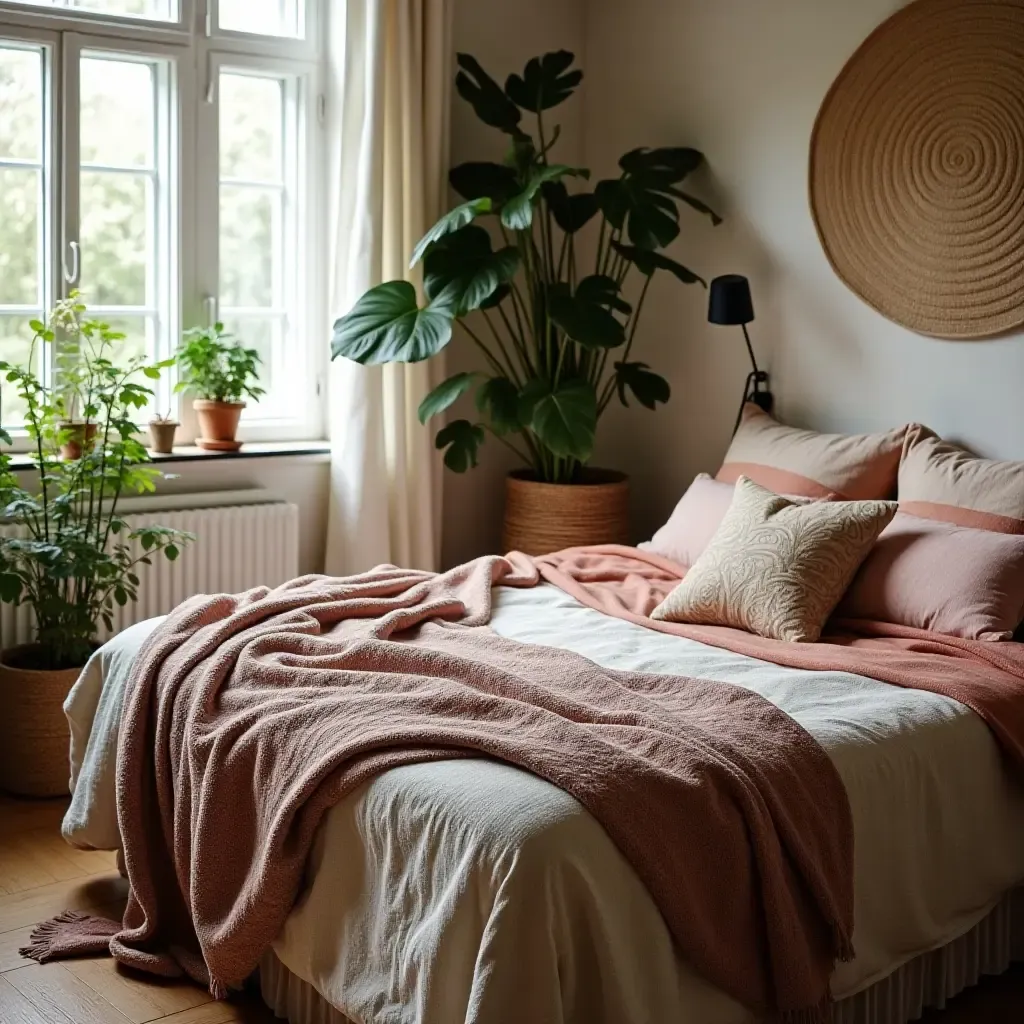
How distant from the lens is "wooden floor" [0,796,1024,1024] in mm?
2648

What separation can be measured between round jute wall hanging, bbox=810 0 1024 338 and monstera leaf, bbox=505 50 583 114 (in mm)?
862

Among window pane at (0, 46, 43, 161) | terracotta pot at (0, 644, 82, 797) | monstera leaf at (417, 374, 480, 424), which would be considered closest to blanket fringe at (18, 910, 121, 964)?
terracotta pot at (0, 644, 82, 797)

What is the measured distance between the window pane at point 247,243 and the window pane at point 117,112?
0.29 metres

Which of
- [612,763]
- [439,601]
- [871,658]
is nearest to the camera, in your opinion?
[612,763]

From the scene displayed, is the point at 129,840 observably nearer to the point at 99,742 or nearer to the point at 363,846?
the point at 99,742

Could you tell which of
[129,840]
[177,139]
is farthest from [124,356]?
[129,840]

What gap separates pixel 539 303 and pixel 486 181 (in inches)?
16.6

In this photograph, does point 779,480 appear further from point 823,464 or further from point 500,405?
point 500,405

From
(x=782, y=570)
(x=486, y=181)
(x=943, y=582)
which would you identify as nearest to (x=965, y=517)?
(x=943, y=582)

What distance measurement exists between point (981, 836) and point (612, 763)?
0.93 m

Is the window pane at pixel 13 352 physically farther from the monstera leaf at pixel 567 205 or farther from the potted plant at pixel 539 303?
the monstera leaf at pixel 567 205

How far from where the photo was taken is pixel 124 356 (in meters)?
4.35

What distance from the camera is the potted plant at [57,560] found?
11.8 feet

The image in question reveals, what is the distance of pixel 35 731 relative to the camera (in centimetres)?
370
